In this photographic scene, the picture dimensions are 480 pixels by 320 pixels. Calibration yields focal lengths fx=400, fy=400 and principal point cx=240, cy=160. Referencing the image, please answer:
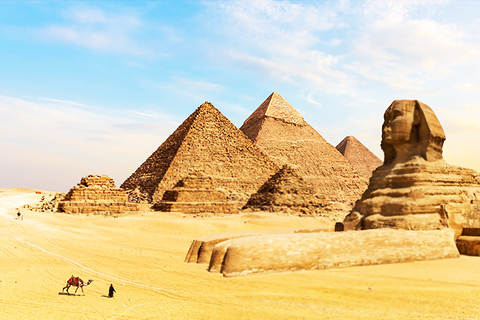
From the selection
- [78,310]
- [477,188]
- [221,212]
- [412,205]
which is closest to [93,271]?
[78,310]

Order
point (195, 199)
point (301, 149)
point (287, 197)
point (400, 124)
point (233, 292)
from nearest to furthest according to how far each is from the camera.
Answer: point (233, 292) → point (400, 124) → point (195, 199) → point (287, 197) → point (301, 149)

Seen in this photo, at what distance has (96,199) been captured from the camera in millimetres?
21750

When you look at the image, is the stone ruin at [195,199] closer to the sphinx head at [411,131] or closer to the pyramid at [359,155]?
the sphinx head at [411,131]

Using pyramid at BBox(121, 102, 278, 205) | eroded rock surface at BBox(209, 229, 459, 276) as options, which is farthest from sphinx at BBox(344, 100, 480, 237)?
pyramid at BBox(121, 102, 278, 205)

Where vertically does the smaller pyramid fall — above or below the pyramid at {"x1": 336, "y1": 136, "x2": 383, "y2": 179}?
below

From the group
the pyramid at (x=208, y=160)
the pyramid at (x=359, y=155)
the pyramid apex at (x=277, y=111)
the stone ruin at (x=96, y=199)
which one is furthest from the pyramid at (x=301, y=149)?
the stone ruin at (x=96, y=199)

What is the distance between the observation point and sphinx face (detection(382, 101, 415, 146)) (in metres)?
8.18

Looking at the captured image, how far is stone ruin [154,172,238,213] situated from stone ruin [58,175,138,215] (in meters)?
2.34

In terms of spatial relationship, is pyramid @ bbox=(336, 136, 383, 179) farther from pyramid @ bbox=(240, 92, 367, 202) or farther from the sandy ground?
the sandy ground

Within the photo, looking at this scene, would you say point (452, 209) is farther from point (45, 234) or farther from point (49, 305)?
point (45, 234)

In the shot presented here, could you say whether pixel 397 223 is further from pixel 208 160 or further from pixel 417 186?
pixel 208 160

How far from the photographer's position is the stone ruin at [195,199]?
78.7 ft

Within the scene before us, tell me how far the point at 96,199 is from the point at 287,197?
37.6ft

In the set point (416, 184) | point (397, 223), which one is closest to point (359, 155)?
point (416, 184)
